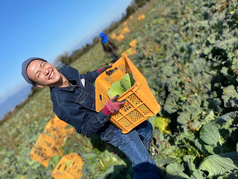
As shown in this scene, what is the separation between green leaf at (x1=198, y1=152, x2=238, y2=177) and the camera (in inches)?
78.3

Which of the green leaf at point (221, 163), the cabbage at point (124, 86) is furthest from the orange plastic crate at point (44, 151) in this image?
the green leaf at point (221, 163)

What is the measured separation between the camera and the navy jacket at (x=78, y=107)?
214 centimetres

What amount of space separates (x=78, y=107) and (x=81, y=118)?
0.48 feet

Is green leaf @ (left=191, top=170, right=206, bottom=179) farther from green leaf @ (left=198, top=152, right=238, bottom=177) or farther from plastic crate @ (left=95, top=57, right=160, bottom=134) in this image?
plastic crate @ (left=95, top=57, right=160, bottom=134)

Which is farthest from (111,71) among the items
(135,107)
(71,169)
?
(71,169)

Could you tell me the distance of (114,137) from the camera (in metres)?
2.48

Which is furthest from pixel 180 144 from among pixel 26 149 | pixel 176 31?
pixel 26 149

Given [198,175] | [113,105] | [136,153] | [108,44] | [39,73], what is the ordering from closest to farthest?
[113,105], [198,175], [39,73], [136,153], [108,44]

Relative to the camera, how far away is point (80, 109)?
90.7 inches

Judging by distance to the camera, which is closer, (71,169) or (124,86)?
(124,86)

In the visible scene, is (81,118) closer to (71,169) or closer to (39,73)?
(39,73)

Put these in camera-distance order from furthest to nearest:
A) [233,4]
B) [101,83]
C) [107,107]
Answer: [233,4]
[101,83]
[107,107]

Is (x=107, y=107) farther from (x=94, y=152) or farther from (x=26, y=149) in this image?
(x=26, y=149)

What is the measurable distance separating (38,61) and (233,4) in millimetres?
5620
